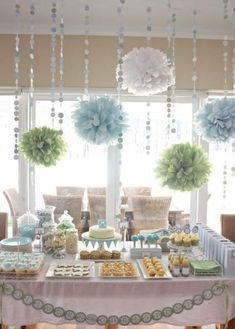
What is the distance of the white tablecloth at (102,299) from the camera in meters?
2.46

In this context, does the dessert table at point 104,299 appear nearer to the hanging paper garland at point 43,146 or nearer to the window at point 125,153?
the hanging paper garland at point 43,146

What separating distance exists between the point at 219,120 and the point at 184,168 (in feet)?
1.40

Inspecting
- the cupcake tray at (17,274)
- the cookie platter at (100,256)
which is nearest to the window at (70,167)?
the cookie platter at (100,256)

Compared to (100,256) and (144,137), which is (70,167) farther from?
(100,256)

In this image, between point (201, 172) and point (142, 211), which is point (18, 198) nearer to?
point (142, 211)

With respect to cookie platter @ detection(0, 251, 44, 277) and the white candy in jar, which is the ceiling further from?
cookie platter @ detection(0, 251, 44, 277)

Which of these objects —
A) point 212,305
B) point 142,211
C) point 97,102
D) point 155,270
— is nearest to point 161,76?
point 97,102

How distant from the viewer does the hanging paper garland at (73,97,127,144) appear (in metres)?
2.88

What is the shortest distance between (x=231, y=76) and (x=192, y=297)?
2.53m

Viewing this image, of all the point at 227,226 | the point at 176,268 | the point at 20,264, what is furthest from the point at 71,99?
the point at 176,268

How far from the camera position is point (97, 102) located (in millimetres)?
2896

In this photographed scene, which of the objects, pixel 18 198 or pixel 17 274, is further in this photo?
pixel 18 198

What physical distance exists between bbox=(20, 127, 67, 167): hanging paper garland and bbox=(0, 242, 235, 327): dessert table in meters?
0.87

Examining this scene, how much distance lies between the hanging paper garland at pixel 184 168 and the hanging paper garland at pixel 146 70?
457 millimetres
